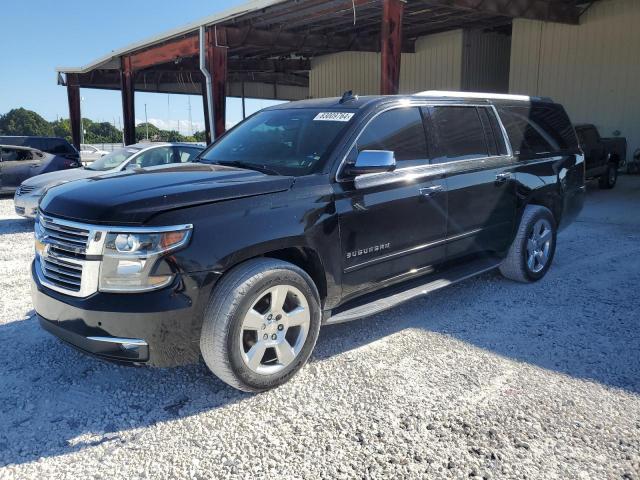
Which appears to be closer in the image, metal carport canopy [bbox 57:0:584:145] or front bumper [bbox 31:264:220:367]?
front bumper [bbox 31:264:220:367]

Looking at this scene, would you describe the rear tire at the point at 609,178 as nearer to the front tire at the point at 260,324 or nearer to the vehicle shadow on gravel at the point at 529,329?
the vehicle shadow on gravel at the point at 529,329

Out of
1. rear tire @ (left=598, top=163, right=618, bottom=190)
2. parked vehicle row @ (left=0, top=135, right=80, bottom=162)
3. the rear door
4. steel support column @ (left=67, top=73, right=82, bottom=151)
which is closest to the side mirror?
the rear door

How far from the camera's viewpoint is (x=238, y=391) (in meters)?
3.38

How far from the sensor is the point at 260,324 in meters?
3.23

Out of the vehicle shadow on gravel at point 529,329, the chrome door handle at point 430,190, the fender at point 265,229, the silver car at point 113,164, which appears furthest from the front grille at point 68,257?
the silver car at point 113,164

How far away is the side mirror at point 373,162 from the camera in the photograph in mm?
3545

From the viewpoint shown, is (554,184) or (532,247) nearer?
(532,247)

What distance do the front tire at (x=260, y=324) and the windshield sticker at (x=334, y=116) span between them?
128 centimetres

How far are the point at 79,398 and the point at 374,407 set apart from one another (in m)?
1.84

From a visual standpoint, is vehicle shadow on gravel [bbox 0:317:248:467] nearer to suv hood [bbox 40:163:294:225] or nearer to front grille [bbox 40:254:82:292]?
front grille [bbox 40:254:82:292]

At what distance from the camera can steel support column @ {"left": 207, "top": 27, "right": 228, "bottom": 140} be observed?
1493 centimetres

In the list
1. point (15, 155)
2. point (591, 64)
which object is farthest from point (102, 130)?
point (591, 64)

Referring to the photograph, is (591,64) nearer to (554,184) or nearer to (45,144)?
(554,184)

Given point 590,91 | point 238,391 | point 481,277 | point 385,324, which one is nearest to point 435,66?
point 590,91
